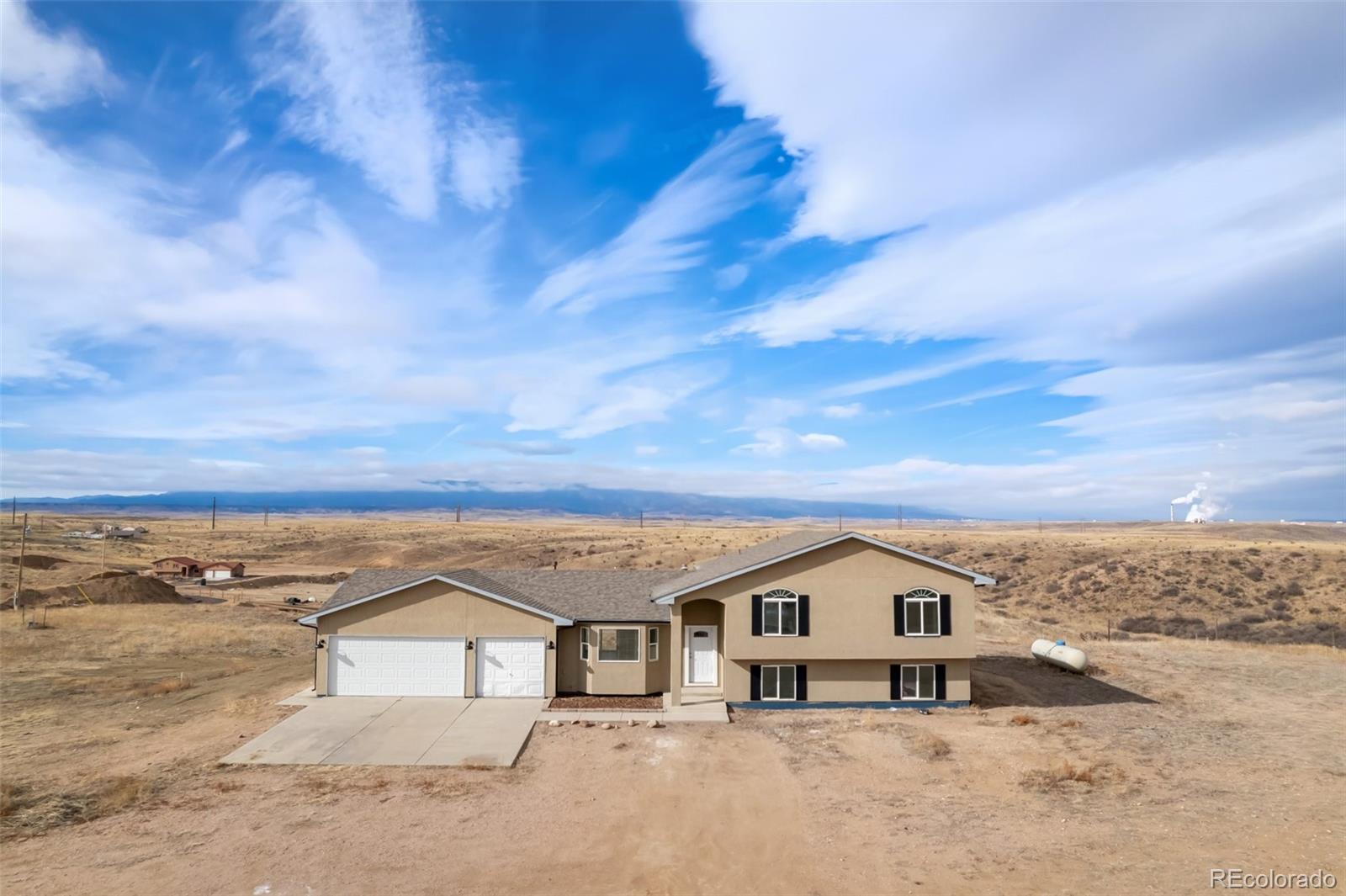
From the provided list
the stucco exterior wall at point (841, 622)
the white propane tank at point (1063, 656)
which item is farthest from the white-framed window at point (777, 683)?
the white propane tank at point (1063, 656)

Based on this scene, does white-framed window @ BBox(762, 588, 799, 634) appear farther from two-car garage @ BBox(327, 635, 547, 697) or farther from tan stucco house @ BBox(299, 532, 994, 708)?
two-car garage @ BBox(327, 635, 547, 697)

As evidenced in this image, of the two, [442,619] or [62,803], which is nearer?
[62,803]

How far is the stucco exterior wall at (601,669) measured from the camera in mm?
27078

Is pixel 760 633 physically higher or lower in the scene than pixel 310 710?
higher

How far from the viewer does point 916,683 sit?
86.9 feet

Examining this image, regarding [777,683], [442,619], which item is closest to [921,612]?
[777,683]

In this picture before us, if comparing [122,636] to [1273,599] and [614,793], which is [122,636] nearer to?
[614,793]

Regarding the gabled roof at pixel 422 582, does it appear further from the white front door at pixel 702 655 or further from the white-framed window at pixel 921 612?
the white-framed window at pixel 921 612

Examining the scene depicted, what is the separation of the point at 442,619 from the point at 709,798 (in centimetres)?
1309

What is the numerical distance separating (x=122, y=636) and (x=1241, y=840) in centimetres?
4222

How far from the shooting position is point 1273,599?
50.3 meters

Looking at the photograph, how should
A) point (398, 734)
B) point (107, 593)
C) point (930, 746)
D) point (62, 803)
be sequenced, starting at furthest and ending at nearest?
point (107, 593) → point (398, 734) → point (930, 746) → point (62, 803)

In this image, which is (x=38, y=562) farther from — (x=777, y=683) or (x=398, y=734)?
(x=777, y=683)

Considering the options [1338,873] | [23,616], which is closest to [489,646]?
[1338,873]
